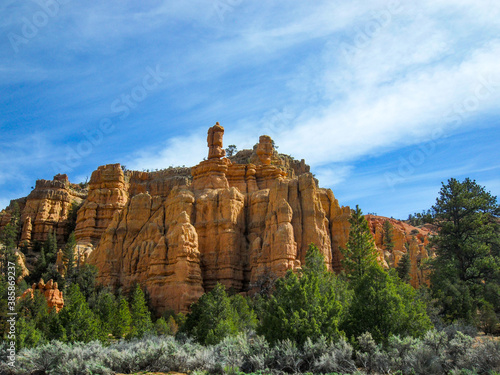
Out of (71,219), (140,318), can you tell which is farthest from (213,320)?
(71,219)

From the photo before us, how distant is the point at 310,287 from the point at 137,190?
7112cm

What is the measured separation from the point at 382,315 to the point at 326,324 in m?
3.36

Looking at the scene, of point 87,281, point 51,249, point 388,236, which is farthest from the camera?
point 388,236

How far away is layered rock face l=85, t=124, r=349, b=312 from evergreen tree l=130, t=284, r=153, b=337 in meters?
4.23

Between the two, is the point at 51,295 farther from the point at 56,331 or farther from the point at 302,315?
the point at 302,315

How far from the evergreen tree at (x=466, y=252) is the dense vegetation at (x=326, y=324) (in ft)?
0.34

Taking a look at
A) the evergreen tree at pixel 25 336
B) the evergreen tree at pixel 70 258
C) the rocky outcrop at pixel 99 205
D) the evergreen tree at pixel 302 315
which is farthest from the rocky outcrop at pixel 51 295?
the evergreen tree at pixel 302 315

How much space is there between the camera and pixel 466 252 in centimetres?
4525

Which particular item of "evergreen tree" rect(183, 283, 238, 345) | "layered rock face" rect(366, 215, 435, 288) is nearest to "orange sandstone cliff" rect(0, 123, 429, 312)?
"evergreen tree" rect(183, 283, 238, 345)

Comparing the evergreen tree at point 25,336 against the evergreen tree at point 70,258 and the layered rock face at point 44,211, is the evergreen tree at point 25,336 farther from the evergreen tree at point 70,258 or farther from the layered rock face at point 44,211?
the layered rock face at point 44,211

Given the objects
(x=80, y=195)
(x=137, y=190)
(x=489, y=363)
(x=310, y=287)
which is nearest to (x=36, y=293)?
(x=310, y=287)

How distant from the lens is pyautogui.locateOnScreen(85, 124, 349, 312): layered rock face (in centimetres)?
5116

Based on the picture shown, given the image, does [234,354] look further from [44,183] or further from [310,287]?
[44,183]

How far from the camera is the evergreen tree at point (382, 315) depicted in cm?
2909
